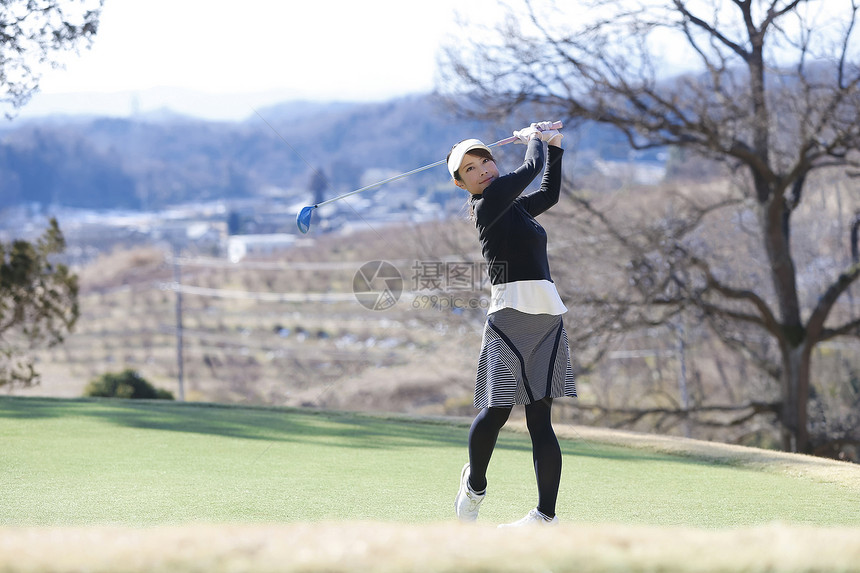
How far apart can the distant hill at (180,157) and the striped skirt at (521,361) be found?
41515mm

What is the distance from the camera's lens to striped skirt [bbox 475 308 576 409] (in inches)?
145

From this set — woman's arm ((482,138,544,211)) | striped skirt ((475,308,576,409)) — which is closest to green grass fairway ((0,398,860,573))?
striped skirt ((475,308,576,409))

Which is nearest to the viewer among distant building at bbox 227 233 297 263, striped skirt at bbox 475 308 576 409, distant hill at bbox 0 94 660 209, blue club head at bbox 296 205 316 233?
striped skirt at bbox 475 308 576 409

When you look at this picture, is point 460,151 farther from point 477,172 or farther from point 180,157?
point 180,157

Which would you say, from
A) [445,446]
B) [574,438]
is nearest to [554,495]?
[445,446]

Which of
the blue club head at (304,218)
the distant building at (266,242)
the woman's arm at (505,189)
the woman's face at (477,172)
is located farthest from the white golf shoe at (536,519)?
the distant building at (266,242)

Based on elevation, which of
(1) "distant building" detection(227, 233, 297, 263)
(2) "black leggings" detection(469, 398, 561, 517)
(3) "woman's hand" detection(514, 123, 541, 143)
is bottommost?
(2) "black leggings" detection(469, 398, 561, 517)

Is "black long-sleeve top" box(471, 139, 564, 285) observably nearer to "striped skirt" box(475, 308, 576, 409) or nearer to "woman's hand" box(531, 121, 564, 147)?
"striped skirt" box(475, 308, 576, 409)

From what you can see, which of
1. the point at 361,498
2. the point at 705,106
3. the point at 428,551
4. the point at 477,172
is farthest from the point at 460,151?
the point at 705,106

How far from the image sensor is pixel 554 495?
3.66 meters

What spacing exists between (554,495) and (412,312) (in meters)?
16.1

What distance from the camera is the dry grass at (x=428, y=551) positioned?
6.26 ft

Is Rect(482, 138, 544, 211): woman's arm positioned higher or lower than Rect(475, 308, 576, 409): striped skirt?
higher

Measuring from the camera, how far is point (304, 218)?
4941 mm
